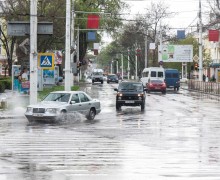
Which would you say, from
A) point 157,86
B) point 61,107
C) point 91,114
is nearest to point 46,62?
point 91,114

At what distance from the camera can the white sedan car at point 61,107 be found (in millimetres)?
24516

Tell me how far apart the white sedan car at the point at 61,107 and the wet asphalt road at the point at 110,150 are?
0.41 metres

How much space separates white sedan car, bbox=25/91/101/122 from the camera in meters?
24.5

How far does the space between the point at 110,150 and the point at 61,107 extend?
30.6 feet

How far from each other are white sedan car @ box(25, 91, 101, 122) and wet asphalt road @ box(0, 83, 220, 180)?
0.41m

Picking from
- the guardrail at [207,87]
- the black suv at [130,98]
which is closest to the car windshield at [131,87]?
the black suv at [130,98]

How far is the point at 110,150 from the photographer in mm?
15781

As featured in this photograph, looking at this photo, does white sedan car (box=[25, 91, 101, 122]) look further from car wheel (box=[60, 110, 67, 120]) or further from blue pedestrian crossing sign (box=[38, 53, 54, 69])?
blue pedestrian crossing sign (box=[38, 53, 54, 69])

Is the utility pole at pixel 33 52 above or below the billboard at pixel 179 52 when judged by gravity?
below

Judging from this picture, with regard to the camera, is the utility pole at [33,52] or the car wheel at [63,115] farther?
the utility pole at [33,52]

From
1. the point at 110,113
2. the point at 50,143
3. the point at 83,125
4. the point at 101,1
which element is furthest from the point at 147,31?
the point at 50,143

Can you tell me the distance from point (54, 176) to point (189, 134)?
9841mm

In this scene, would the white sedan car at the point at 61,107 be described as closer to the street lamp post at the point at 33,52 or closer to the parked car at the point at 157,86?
the street lamp post at the point at 33,52

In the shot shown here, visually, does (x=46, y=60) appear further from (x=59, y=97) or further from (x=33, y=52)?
(x=59, y=97)
